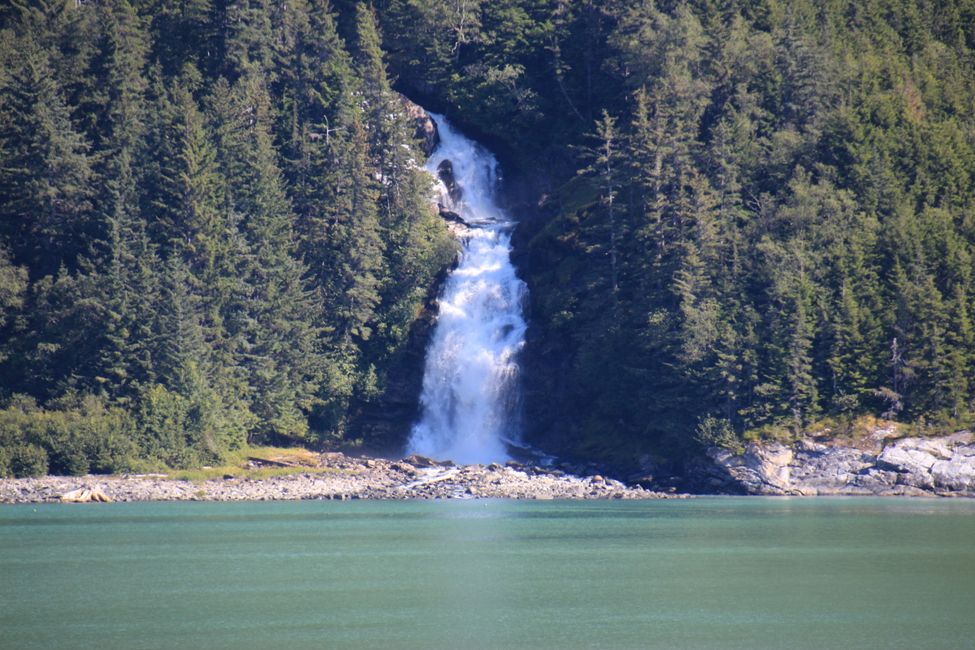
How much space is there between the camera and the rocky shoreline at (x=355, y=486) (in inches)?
2331

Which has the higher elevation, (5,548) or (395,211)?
(395,211)

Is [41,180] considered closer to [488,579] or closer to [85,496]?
[85,496]

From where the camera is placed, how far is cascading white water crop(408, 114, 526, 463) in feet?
247

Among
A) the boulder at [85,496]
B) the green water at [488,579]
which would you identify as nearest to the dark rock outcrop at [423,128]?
the boulder at [85,496]

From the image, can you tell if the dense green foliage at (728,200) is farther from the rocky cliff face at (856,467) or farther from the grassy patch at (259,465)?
the grassy patch at (259,465)

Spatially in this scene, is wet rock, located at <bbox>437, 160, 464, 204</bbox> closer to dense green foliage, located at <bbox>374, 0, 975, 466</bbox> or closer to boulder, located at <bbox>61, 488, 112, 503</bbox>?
dense green foliage, located at <bbox>374, 0, 975, 466</bbox>

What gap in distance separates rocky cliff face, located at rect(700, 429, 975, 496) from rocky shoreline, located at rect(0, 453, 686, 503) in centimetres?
406

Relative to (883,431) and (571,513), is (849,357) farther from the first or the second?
(571,513)

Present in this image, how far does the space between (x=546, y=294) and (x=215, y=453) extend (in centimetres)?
2315

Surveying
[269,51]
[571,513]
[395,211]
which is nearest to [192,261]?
[395,211]

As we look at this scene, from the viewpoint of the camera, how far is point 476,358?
253 ft

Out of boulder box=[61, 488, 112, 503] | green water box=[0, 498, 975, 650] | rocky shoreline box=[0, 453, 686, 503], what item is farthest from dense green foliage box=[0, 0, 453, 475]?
green water box=[0, 498, 975, 650]

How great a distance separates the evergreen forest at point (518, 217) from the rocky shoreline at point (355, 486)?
1967 millimetres

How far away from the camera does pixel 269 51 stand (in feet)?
285
